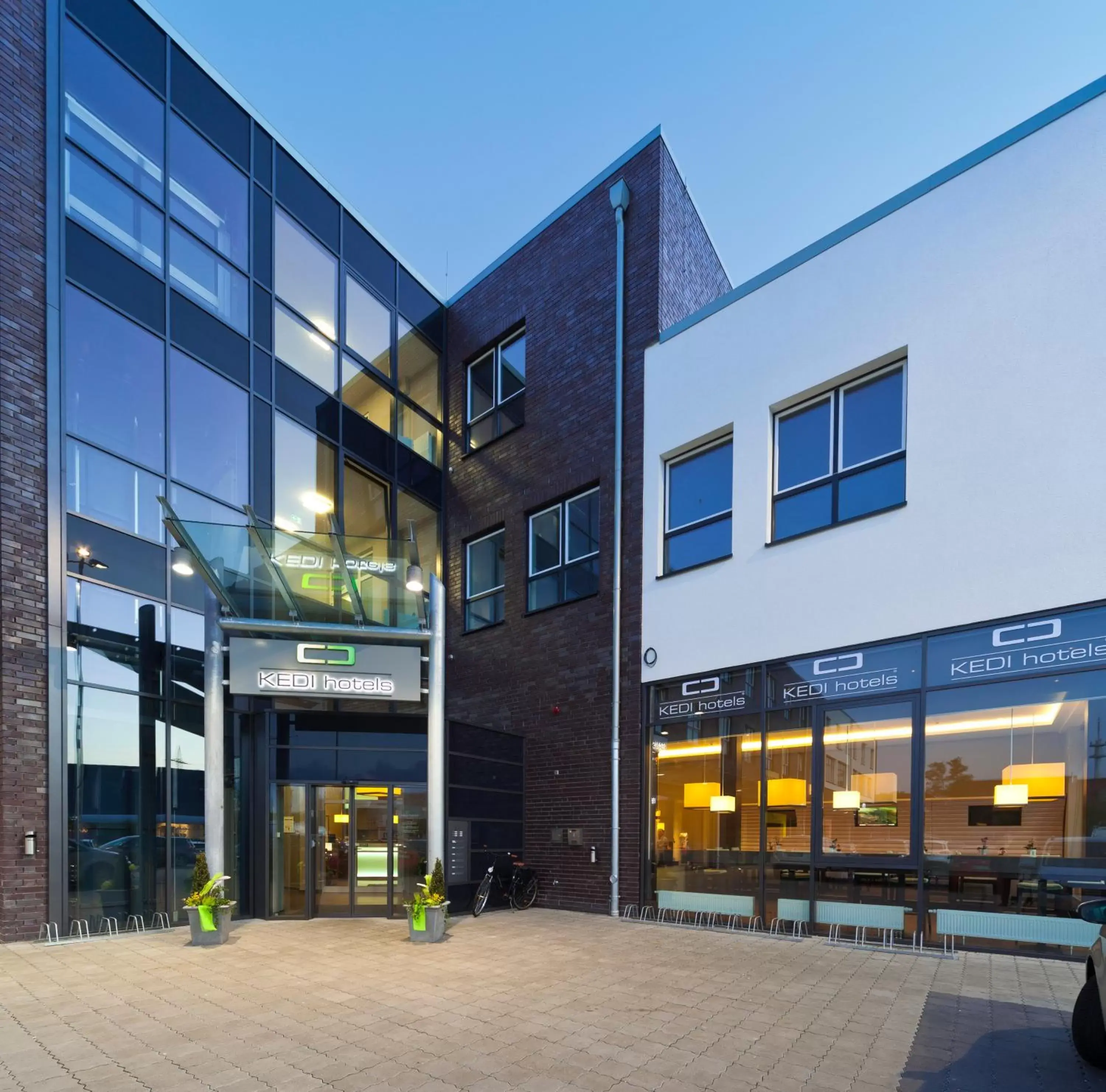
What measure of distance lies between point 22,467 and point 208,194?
5578 mm

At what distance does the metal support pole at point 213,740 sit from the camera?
34.3 ft

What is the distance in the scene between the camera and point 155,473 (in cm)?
1195

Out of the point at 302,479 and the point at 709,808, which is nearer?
the point at 709,808

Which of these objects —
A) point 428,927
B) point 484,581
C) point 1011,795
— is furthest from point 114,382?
point 1011,795

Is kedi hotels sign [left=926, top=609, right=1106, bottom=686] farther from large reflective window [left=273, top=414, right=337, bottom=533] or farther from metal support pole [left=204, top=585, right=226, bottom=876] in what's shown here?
large reflective window [left=273, top=414, right=337, bottom=533]

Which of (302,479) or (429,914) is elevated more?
(302,479)

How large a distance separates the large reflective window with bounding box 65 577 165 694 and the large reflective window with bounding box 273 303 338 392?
5.16 m

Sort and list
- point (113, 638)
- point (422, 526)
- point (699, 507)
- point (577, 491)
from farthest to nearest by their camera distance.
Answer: point (422, 526) → point (577, 491) → point (699, 507) → point (113, 638)

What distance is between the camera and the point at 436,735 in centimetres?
1116

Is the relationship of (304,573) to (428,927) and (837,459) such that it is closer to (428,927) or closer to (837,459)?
(428,927)

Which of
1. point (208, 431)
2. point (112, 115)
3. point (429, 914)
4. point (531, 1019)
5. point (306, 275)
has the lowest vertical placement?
point (429, 914)

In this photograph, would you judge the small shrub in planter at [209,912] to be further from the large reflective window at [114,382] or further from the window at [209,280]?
the window at [209,280]

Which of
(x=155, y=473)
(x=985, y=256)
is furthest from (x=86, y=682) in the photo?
(x=985, y=256)

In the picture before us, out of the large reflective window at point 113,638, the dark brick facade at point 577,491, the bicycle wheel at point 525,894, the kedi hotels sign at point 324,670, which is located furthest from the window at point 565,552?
the large reflective window at point 113,638
